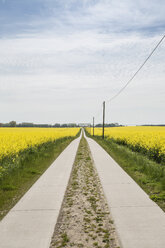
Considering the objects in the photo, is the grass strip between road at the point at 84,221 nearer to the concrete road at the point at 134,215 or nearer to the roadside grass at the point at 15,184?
the concrete road at the point at 134,215

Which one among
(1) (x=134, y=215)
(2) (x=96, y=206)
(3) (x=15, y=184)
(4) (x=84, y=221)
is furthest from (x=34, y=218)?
(3) (x=15, y=184)

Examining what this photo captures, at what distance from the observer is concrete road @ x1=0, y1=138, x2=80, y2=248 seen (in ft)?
10.9

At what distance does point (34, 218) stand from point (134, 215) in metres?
2.23

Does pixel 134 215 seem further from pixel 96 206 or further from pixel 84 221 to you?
pixel 84 221

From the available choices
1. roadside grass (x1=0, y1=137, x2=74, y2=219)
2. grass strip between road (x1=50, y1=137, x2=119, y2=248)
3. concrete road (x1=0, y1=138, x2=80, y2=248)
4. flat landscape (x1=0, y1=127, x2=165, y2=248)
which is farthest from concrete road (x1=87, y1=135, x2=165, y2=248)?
roadside grass (x1=0, y1=137, x2=74, y2=219)

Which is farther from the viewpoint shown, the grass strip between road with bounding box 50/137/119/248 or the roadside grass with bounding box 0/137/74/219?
the roadside grass with bounding box 0/137/74/219

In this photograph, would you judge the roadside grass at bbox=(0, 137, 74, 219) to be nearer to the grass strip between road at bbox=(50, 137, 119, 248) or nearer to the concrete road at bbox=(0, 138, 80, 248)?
the concrete road at bbox=(0, 138, 80, 248)

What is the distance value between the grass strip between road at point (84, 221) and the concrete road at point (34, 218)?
0.18 meters

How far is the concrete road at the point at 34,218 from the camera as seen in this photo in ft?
10.9

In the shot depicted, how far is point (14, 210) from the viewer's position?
15.1 feet

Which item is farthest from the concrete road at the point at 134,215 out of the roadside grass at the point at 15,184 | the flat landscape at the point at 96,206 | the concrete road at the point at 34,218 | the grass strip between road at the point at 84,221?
the roadside grass at the point at 15,184

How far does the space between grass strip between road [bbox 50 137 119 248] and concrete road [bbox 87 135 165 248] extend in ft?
0.64

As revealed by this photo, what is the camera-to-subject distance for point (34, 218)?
13.7 feet

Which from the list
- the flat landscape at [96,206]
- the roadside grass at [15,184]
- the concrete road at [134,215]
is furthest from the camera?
the roadside grass at [15,184]
